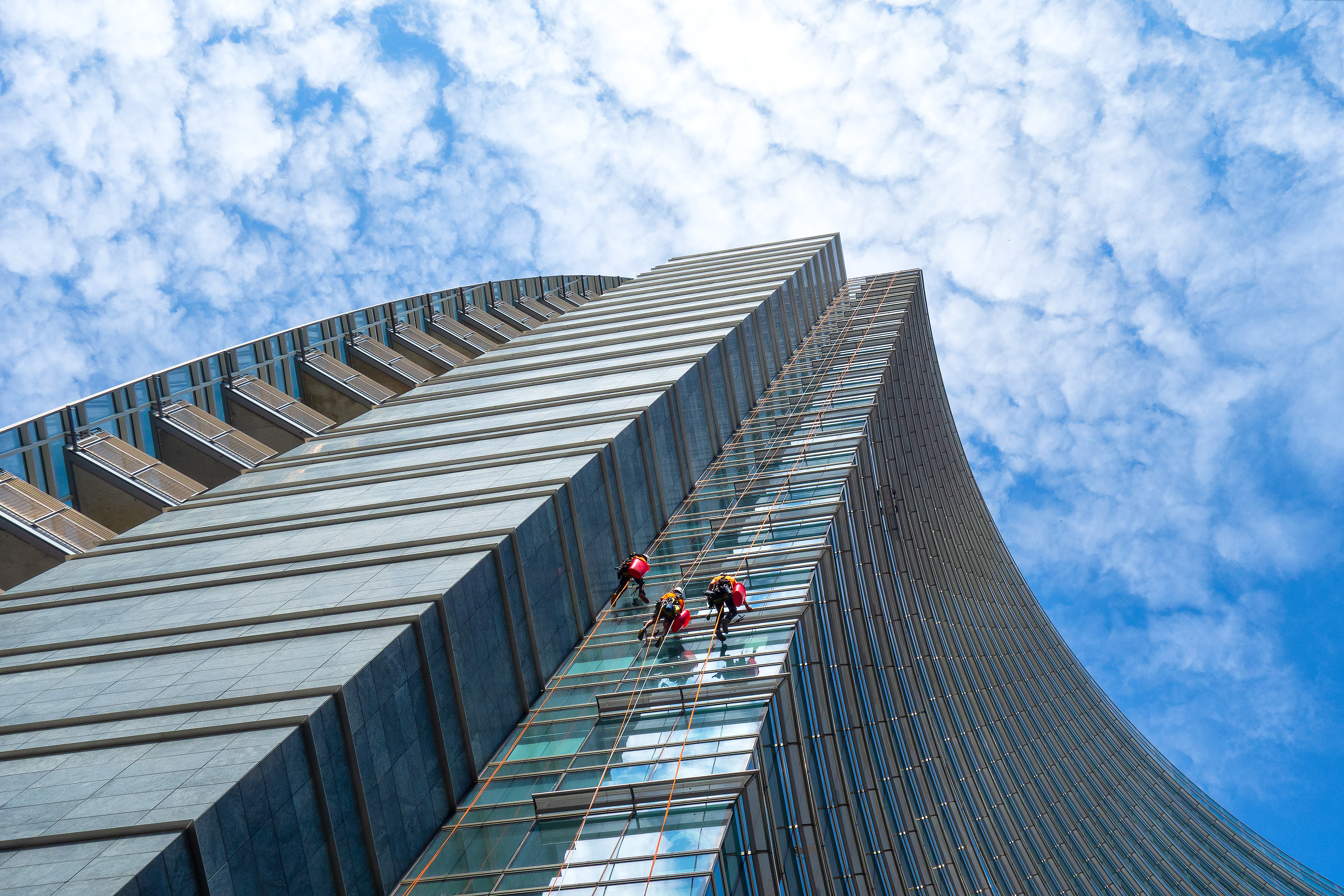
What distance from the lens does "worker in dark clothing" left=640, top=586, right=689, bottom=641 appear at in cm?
1902

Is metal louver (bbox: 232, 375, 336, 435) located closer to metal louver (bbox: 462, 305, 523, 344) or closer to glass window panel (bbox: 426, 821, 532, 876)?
metal louver (bbox: 462, 305, 523, 344)

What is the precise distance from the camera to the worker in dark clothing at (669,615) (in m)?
19.0

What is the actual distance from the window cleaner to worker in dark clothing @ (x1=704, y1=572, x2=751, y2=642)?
1.61 meters

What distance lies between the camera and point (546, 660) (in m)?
19.3

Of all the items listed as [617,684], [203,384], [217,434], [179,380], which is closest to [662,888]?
[617,684]

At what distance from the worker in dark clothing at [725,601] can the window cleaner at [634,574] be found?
5.28 ft

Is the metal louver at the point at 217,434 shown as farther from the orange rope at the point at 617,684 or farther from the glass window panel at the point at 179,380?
the orange rope at the point at 617,684

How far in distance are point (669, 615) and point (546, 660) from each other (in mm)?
2422

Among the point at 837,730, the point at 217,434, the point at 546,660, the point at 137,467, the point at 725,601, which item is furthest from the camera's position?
the point at 217,434

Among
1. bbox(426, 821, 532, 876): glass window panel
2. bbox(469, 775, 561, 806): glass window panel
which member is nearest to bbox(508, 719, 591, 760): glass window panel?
bbox(469, 775, 561, 806): glass window panel

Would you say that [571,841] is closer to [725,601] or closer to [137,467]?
[725,601]

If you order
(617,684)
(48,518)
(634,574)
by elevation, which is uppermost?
(48,518)

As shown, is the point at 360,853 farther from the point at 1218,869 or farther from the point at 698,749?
the point at 1218,869

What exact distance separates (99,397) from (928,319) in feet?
140
